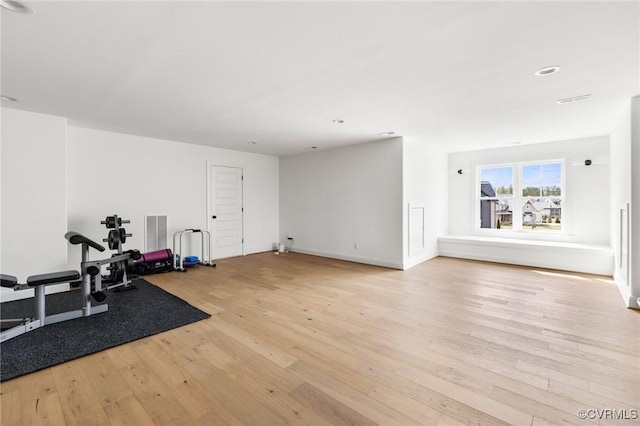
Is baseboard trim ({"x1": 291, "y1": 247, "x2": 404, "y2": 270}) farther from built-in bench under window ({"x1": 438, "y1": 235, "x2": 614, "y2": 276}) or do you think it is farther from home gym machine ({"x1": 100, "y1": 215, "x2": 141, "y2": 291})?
home gym machine ({"x1": 100, "y1": 215, "x2": 141, "y2": 291})

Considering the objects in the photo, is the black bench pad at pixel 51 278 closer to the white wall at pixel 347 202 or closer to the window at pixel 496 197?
the white wall at pixel 347 202

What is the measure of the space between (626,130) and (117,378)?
5.82m

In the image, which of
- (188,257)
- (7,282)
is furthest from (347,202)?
(7,282)

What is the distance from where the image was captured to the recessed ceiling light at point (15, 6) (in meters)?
1.68

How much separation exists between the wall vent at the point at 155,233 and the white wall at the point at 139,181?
0.08 metres

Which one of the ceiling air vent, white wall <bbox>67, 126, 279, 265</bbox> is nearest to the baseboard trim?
white wall <bbox>67, 126, 279, 265</bbox>

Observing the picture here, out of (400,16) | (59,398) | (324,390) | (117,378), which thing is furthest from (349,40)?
(59,398)

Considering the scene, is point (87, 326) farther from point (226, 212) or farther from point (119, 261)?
point (226, 212)

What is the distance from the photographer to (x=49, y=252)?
3.86 m

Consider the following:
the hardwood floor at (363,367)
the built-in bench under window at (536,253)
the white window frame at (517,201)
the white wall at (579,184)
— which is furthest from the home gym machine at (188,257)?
the white wall at (579,184)

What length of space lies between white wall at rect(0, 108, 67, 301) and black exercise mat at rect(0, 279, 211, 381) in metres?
0.53

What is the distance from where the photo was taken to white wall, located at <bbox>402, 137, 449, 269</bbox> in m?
5.23

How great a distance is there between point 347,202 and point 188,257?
335cm

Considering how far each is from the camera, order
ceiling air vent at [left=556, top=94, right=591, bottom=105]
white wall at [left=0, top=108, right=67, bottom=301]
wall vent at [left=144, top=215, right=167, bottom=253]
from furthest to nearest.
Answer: wall vent at [left=144, top=215, right=167, bottom=253], white wall at [left=0, top=108, right=67, bottom=301], ceiling air vent at [left=556, top=94, right=591, bottom=105]
